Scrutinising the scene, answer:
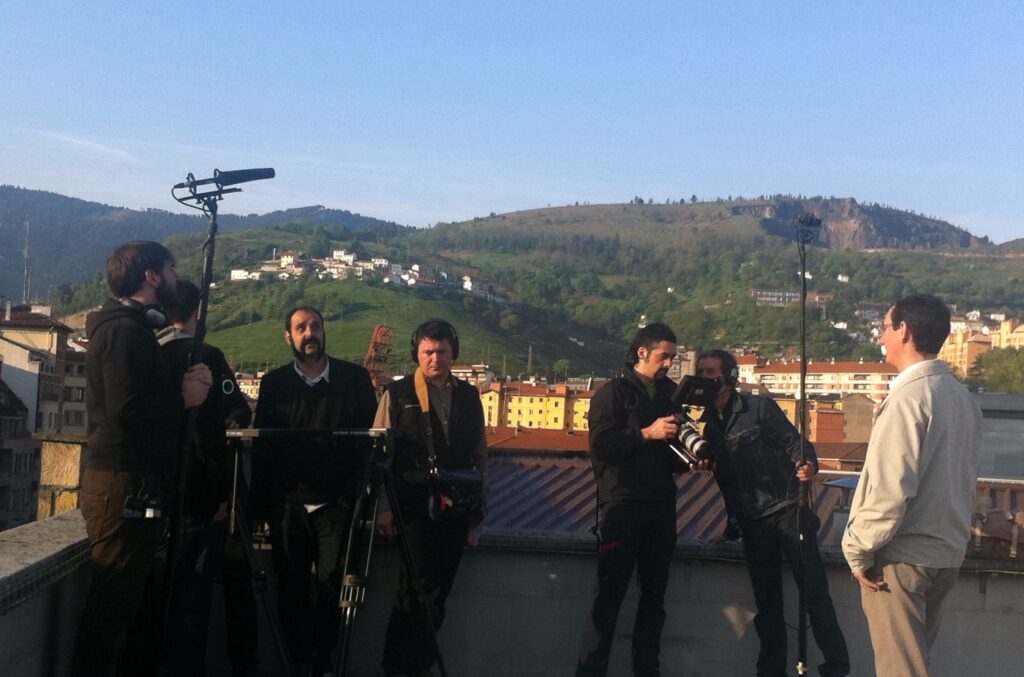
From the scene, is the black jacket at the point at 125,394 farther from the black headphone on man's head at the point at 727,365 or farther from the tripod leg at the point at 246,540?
the black headphone on man's head at the point at 727,365

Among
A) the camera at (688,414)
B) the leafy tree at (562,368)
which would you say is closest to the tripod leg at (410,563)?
the camera at (688,414)

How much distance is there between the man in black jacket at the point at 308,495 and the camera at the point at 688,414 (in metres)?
1.36

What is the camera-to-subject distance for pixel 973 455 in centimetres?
363

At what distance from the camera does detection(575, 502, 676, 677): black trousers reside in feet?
15.3

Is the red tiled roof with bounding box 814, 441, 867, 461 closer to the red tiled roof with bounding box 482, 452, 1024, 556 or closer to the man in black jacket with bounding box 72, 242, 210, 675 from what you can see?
the red tiled roof with bounding box 482, 452, 1024, 556

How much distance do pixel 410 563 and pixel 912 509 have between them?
1926 mm

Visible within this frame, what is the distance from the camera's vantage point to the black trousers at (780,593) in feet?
15.8

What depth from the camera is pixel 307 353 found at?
4.62m

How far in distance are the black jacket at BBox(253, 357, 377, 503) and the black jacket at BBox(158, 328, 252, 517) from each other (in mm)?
187

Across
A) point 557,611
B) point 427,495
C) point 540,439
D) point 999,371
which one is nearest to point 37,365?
point 540,439

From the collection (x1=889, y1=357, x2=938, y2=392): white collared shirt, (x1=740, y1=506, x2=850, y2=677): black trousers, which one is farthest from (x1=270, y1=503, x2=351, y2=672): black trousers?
(x1=889, y1=357, x2=938, y2=392): white collared shirt

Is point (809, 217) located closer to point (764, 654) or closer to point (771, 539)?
point (771, 539)

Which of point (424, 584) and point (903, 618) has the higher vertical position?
point (903, 618)

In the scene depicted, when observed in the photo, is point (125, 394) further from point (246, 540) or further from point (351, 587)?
point (351, 587)
